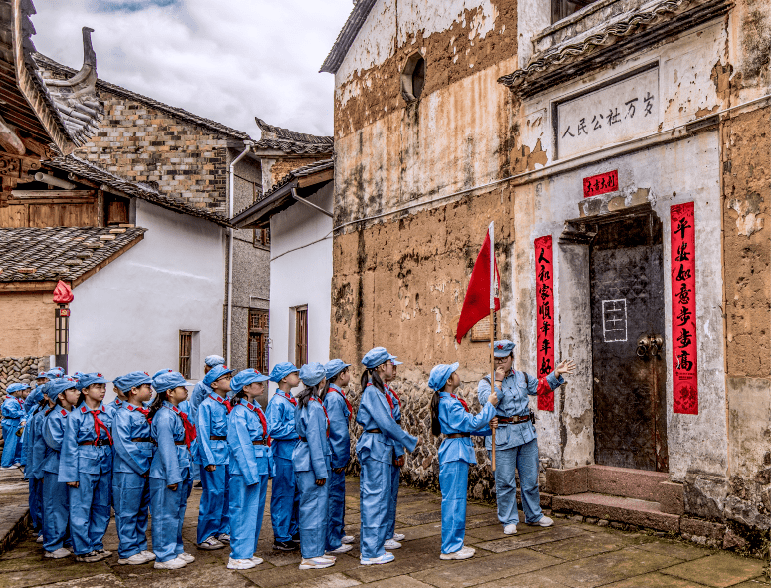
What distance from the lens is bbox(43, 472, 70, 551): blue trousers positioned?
264 inches

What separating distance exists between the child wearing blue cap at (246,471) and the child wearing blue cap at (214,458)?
1.75 feet

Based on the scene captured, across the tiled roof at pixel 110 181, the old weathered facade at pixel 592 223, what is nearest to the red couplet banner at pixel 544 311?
the old weathered facade at pixel 592 223

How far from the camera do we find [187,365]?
63.2ft

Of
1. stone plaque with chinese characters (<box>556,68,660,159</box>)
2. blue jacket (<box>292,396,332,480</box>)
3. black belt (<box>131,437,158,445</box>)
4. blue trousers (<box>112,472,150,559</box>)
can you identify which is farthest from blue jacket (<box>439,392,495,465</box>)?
stone plaque with chinese characters (<box>556,68,660,159</box>)

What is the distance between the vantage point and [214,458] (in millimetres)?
6879

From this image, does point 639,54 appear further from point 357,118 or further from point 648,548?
point 357,118

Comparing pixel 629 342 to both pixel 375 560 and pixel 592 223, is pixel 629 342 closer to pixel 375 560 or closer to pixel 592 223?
pixel 592 223

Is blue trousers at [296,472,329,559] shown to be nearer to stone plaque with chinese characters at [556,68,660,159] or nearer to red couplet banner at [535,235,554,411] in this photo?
red couplet banner at [535,235,554,411]


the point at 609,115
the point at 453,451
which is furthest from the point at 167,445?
the point at 609,115

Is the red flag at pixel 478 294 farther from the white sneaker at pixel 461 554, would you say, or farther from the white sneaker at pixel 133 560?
the white sneaker at pixel 133 560

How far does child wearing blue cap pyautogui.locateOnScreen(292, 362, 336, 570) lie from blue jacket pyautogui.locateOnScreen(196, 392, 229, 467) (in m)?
0.98

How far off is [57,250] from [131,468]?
36.6 ft

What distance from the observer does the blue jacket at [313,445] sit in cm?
611

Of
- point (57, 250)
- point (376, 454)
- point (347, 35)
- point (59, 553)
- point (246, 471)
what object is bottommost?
point (59, 553)
